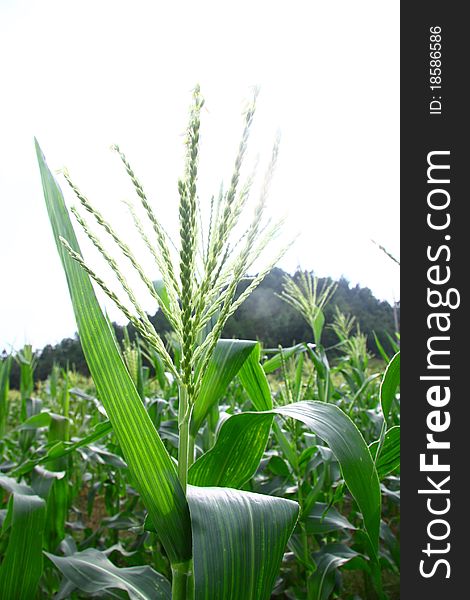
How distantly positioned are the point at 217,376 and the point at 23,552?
0.66 metres

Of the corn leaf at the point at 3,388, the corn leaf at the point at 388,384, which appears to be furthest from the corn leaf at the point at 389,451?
the corn leaf at the point at 3,388

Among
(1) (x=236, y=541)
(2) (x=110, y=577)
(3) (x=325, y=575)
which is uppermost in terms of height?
(1) (x=236, y=541)

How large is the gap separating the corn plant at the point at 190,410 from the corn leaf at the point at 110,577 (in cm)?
24

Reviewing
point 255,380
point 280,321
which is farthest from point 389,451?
point 280,321

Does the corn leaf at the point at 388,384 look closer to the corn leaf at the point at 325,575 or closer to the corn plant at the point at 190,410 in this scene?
the corn plant at the point at 190,410

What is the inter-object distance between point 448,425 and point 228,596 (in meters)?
0.46

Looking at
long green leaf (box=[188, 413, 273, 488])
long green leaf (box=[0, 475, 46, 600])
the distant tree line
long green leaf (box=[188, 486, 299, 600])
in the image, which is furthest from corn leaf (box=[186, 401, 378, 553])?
the distant tree line

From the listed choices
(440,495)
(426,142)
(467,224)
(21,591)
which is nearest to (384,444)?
(440,495)

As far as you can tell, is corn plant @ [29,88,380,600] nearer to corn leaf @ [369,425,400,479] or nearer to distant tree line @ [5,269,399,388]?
corn leaf @ [369,425,400,479]

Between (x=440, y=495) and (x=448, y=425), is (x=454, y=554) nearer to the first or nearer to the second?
(x=440, y=495)

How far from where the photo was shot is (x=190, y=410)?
0.71 m

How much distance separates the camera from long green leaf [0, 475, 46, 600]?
1182mm

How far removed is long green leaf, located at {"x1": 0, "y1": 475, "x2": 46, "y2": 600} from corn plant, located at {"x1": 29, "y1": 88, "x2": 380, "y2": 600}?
1.74 feet

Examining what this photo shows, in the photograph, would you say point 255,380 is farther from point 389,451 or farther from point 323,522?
point 323,522
